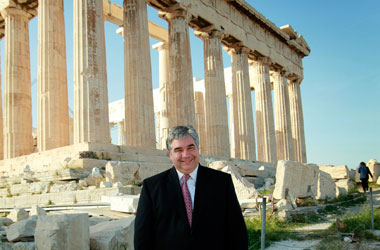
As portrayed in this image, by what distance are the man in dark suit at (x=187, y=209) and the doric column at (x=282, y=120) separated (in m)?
32.1

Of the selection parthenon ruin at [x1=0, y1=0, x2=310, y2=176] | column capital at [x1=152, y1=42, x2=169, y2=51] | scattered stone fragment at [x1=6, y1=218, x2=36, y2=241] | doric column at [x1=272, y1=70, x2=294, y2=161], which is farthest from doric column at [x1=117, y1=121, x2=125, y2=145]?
scattered stone fragment at [x1=6, y1=218, x2=36, y2=241]

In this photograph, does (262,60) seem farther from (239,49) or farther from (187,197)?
(187,197)

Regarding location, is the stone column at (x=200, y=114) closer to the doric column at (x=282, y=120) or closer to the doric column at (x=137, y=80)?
the doric column at (x=282, y=120)

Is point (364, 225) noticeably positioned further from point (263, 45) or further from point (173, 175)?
point (263, 45)

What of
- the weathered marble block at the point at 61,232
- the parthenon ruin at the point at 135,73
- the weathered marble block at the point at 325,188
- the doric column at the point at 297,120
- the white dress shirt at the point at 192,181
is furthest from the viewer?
the doric column at the point at 297,120

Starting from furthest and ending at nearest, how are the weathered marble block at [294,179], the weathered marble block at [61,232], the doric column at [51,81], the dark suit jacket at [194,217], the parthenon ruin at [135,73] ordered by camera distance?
the doric column at [51,81] → the parthenon ruin at [135,73] → the weathered marble block at [294,179] → the weathered marble block at [61,232] → the dark suit jacket at [194,217]

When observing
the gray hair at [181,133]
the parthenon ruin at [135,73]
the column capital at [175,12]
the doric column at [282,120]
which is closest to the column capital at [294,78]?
the doric column at [282,120]

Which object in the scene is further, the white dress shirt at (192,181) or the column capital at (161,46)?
the column capital at (161,46)

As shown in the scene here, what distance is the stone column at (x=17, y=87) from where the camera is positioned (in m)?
21.5

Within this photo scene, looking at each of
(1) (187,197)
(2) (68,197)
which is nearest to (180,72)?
(2) (68,197)

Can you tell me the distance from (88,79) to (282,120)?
69.7 ft

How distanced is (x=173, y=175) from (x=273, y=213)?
7.68 metres

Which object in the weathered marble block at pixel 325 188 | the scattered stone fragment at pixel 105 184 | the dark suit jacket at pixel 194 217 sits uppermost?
the dark suit jacket at pixel 194 217

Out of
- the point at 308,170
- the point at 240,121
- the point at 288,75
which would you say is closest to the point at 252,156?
the point at 240,121
